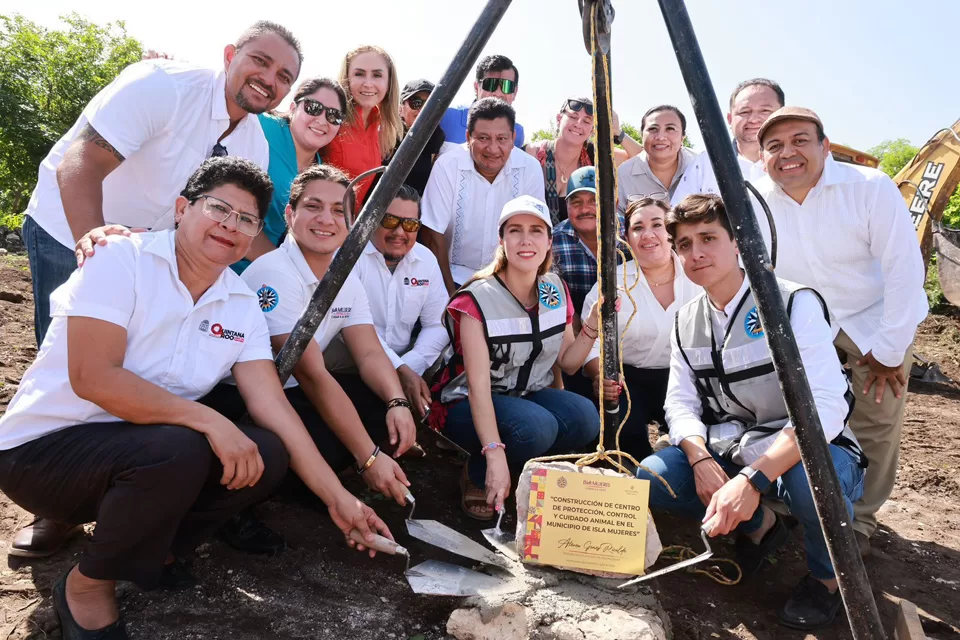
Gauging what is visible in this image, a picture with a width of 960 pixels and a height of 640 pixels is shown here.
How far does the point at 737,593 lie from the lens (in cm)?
282

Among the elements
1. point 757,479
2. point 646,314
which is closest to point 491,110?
point 646,314

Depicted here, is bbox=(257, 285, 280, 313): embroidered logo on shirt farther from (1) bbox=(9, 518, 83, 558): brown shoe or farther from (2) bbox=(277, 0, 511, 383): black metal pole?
(1) bbox=(9, 518, 83, 558): brown shoe

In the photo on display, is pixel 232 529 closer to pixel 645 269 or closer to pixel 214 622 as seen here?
pixel 214 622

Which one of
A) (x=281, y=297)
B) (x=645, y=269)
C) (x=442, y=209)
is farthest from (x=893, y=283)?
(x=281, y=297)

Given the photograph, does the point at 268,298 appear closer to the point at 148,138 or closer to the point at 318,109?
the point at 148,138

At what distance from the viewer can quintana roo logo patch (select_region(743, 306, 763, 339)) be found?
265cm

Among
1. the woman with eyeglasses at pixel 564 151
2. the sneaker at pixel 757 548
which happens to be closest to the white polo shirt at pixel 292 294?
the woman with eyeglasses at pixel 564 151

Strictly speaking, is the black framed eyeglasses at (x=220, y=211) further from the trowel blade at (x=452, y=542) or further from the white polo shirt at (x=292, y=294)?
the trowel blade at (x=452, y=542)

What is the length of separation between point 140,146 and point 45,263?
590 millimetres

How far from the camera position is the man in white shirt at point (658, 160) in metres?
4.30

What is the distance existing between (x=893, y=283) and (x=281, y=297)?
2763 millimetres

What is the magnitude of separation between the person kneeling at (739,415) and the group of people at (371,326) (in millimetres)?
12

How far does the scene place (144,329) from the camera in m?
2.14

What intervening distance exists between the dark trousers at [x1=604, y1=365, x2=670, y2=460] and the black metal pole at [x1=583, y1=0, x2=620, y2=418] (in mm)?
1008
